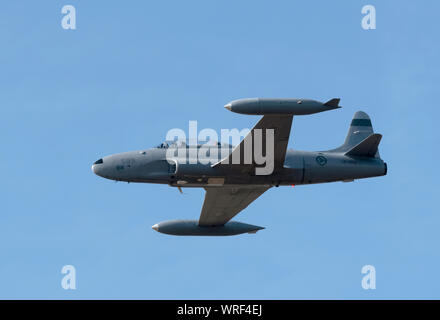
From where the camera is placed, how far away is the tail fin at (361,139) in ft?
143

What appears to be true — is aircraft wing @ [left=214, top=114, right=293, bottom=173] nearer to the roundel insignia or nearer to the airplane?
the airplane

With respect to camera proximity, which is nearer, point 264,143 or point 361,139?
point 264,143

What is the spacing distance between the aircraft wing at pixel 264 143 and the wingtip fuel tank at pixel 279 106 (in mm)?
910

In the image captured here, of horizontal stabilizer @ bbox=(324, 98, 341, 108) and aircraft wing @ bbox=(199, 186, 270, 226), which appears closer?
horizontal stabilizer @ bbox=(324, 98, 341, 108)

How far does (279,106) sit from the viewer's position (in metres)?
38.7

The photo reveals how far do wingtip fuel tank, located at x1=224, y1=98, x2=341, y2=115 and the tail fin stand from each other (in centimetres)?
535

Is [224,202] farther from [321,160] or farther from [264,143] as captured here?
[264,143]

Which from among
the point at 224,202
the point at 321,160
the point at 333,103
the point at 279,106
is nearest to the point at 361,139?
the point at 321,160

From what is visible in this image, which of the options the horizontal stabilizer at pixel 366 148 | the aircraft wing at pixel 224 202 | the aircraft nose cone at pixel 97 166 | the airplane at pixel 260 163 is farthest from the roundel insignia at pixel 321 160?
the aircraft nose cone at pixel 97 166

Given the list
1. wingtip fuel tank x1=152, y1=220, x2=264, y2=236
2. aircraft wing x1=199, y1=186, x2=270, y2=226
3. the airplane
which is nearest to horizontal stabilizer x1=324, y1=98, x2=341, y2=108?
the airplane

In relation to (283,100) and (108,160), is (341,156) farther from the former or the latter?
(108,160)

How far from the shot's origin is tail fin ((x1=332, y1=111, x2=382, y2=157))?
43594 millimetres

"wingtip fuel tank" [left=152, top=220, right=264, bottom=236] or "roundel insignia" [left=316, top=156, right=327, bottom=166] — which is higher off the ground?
"roundel insignia" [left=316, top=156, right=327, bottom=166]

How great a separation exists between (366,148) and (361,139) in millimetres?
3493
